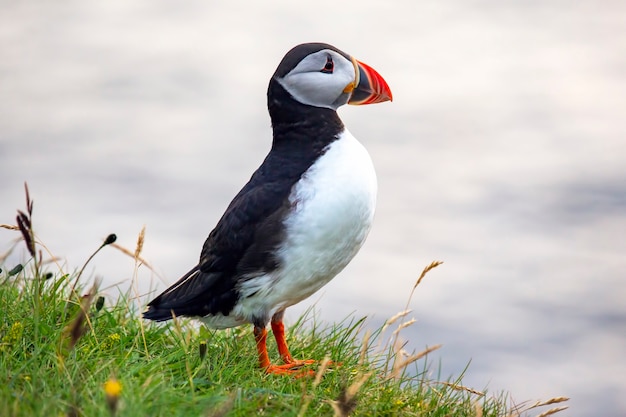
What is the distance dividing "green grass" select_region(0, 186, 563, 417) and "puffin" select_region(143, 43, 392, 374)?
0.25 meters

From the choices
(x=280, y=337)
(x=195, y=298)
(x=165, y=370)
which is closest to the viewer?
(x=165, y=370)

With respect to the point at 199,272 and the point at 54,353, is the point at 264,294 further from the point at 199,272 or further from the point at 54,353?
the point at 54,353

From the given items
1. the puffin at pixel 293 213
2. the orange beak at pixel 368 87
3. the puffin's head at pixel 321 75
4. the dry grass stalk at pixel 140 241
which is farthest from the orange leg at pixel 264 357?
the orange beak at pixel 368 87

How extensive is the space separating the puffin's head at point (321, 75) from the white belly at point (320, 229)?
1.11ft

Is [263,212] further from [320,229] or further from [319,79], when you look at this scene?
[319,79]

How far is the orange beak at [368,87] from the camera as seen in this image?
18.1ft

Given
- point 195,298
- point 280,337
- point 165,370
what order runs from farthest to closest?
point 280,337 < point 195,298 < point 165,370

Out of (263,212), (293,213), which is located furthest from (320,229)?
(263,212)

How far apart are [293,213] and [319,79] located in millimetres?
893

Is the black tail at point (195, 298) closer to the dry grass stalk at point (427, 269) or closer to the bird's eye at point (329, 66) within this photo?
the dry grass stalk at point (427, 269)

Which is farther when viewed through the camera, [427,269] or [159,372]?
[427,269]

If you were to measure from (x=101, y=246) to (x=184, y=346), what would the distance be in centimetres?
78

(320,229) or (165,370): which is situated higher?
(320,229)

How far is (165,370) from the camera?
4508 millimetres
